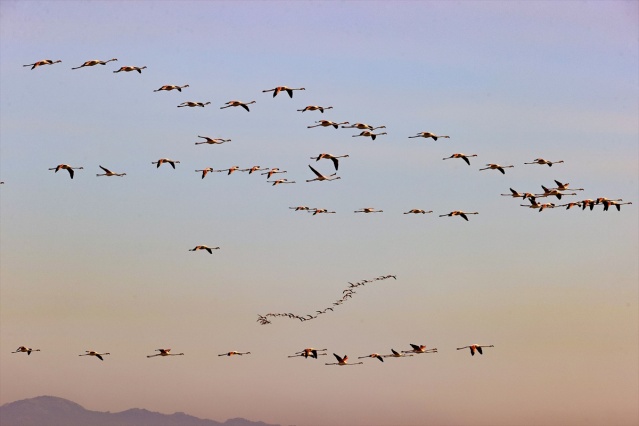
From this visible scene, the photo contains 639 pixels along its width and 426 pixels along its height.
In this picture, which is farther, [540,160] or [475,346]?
[540,160]

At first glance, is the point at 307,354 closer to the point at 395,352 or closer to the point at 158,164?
the point at 395,352

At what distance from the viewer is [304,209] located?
170 metres

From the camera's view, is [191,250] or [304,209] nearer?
[191,250]

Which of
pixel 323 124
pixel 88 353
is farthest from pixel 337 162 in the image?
pixel 88 353

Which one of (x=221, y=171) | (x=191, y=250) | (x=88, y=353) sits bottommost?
(x=88, y=353)

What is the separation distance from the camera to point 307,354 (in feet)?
466

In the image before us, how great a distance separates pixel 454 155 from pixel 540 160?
11.9 m

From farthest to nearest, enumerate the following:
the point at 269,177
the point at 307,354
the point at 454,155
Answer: the point at 269,177, the point at 454,155, the point at 307,354

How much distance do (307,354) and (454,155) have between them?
98.2 ft

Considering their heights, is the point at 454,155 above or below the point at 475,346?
above

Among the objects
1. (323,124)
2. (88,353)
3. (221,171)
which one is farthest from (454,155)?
(88,353)

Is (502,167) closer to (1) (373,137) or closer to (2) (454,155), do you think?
(2) (454,155)

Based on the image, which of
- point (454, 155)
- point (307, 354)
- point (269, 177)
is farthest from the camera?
point (269, 177)

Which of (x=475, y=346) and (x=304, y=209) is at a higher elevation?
(x=304, y=209)
